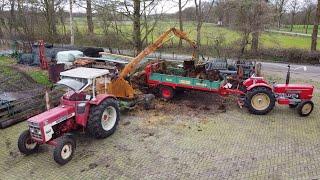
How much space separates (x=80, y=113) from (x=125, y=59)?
790cm

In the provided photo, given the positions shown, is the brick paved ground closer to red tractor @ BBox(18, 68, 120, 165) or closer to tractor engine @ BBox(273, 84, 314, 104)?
red tractor @ BBox(18, 68, 120, 165)

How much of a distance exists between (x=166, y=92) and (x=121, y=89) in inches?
78.0

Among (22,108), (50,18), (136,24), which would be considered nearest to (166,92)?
(22,108)

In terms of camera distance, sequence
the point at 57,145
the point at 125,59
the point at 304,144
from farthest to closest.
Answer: the point at 125,59 < the point at 304,144 < the point at 57,145

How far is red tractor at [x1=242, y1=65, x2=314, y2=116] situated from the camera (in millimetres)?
11914

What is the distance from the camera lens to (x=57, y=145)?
27.0 ft

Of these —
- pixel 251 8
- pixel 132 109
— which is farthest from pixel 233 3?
pixel 132 109

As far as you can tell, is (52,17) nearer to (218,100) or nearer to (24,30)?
(24,30)

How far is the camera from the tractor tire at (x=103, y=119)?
9297 mm

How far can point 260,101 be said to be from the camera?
39.7 feet

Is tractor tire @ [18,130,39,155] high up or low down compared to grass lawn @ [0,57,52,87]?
down

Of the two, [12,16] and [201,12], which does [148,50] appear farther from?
[12,16]

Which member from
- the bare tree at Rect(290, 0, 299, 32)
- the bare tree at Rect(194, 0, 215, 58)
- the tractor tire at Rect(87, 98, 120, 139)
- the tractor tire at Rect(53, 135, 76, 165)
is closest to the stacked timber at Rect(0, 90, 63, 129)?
the tractor tire at Rect(87, 98, 120, 139)

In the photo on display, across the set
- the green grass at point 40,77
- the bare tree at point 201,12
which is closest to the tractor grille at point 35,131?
the green grass at point 40,77
